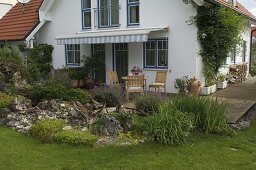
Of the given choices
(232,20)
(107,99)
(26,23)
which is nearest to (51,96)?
(107,99)

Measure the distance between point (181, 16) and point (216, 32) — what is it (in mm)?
1942

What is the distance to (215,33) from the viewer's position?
16562 mm

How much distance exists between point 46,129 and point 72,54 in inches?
541

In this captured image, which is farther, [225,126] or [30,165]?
[225,126]

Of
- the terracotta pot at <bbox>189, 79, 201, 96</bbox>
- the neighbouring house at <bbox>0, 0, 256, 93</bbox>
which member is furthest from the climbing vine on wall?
the terracotta pot at <bbox>189, 79, 201, 96</bbox>

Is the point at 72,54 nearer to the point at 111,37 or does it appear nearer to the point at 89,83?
the point at 89,83

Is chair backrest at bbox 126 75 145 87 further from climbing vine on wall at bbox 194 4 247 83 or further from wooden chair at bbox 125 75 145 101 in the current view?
climbing vine on wall at bbox 194 4 247 83

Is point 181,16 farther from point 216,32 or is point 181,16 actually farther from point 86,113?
point 86,113

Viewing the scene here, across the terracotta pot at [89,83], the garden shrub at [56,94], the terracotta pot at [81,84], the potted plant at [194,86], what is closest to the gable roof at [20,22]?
the terracotta pot at [81,84]

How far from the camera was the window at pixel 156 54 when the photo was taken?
1773 centimetres

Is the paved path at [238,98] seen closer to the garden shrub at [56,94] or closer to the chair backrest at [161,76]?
the chair backrest at [161,76]

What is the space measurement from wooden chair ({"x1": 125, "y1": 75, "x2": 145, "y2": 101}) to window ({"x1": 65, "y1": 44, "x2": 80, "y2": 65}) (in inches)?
289

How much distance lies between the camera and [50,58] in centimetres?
2311

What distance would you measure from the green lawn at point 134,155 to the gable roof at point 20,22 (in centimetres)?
1495
